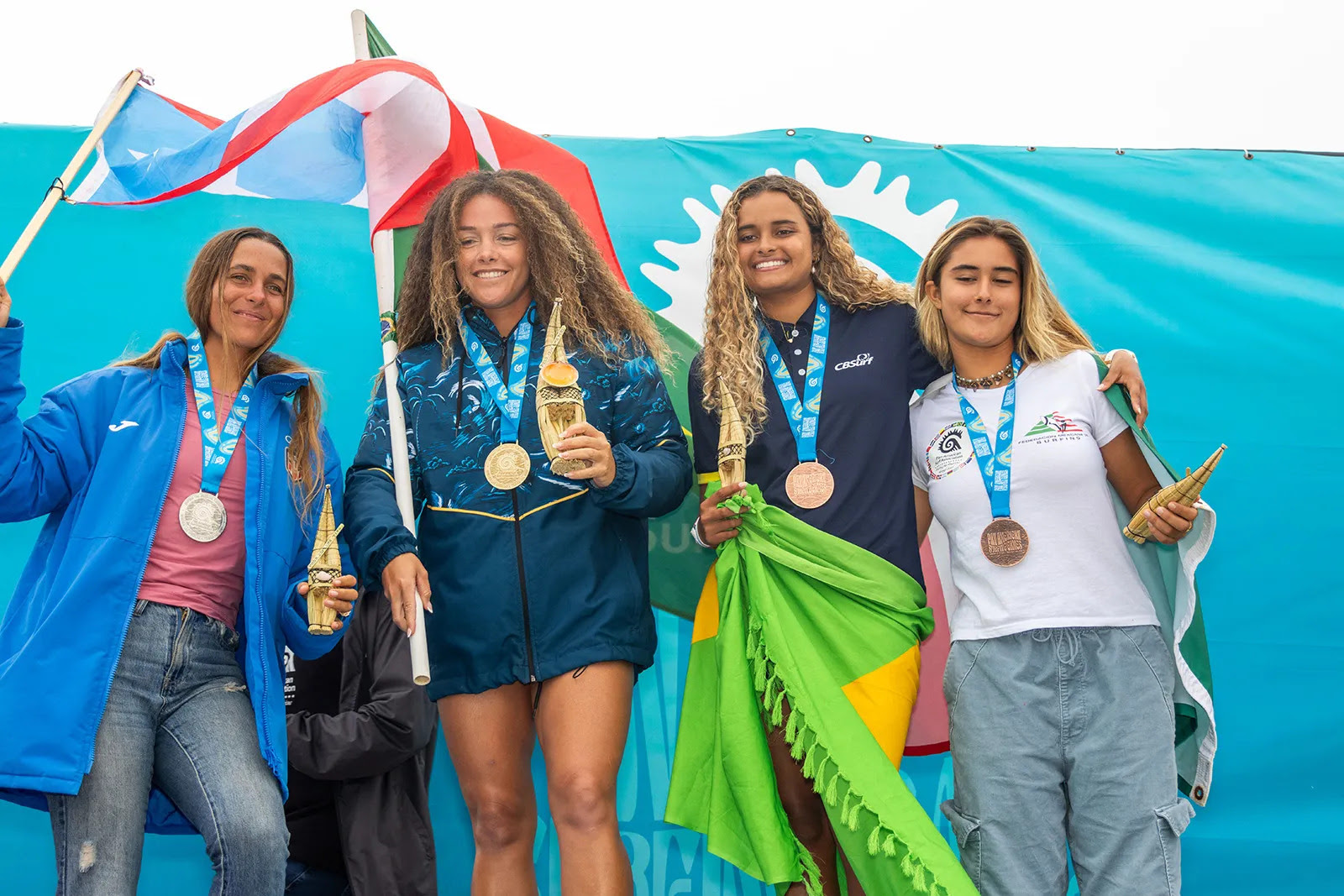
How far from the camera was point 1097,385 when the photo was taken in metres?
2.65

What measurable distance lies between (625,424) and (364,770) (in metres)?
1.24

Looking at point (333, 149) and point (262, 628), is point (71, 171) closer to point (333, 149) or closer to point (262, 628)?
point (333, 149)

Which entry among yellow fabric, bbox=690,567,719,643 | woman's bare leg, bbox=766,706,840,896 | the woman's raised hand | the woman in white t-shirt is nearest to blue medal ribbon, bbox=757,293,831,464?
the woman in white t-shirt

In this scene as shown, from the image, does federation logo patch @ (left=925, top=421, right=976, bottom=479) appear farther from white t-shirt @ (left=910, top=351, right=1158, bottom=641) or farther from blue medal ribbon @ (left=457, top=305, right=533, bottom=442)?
blue medal ribbon @ (left=457, top=305, right=533, bottom=442)

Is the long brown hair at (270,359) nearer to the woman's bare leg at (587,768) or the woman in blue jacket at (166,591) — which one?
the woman in blue jacket at (166,591)

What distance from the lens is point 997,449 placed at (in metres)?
2.62

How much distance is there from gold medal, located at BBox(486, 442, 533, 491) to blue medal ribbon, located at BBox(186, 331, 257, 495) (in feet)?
1.88

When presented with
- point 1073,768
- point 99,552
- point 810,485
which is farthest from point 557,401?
point 1073,768

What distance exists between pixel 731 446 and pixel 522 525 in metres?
0.50

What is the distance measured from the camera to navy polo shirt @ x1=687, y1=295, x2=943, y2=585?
2.66 metres

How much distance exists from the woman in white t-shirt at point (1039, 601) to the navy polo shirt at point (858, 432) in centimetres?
7

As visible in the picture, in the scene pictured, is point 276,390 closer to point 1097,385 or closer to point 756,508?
point 756,508

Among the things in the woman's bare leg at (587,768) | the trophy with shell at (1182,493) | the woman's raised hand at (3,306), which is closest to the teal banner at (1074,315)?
the woman's bare leg at (587,768)

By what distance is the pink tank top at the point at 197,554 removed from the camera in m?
2.43
